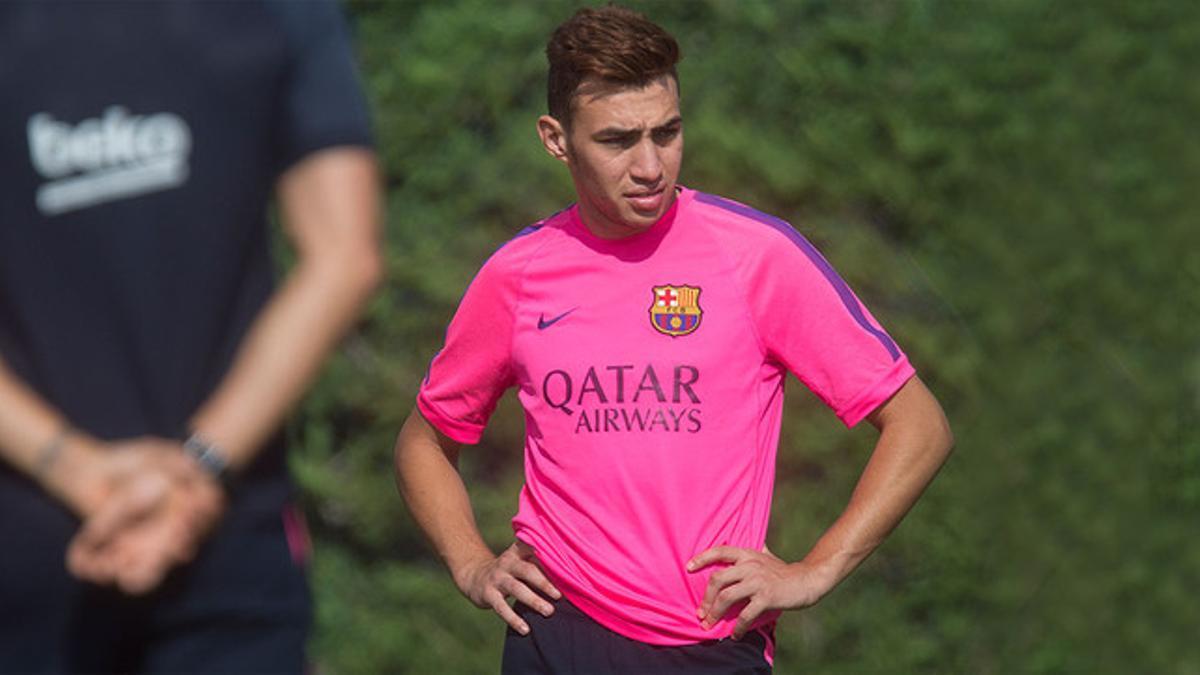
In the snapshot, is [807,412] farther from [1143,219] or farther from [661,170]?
[661,170]

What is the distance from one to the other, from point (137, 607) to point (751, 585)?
131 cm

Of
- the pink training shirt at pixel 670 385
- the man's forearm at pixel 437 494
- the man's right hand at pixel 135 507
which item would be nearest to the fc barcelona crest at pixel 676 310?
the pink training shirt at pixel 670 385

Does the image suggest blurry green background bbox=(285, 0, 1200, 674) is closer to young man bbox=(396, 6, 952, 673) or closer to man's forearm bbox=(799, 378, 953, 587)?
young man bbox=(396, 6, 952, 673)

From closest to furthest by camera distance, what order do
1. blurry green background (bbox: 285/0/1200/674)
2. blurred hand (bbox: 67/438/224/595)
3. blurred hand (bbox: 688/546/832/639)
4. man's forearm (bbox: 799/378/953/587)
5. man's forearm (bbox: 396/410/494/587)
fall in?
blurred hand (bbox: 67/438/224/595)
blurred hand (bbox: 688/546/832/639)
man's forearm (bbox: 799/378/953/587)
man's forearm (bbox: 396/410/494/587)
blurry green background (bbox: 285/0/1200/674)

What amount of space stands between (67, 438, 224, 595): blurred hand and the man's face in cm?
132

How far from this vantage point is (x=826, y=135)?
6.49 m

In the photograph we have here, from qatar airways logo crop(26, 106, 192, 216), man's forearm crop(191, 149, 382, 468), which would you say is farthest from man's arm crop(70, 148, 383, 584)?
qatar airways logo crop(26, 106, 192, 216)

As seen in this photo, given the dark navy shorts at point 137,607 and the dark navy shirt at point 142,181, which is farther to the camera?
the dark navy shorts at point 137,607

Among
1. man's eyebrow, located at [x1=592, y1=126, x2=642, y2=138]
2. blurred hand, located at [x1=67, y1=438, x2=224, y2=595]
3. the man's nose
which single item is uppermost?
blurred hand, located at [x1=67, y1=438, x2=224, y2=595]

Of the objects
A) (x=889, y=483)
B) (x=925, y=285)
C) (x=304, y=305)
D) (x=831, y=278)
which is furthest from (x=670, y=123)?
(x=925, y=285)

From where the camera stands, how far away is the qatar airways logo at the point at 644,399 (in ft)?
12.0

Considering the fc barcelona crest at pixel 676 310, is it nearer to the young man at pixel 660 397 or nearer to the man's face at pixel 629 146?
the young man at pixel 660 397

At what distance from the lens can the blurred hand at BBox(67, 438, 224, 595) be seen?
2.51 m

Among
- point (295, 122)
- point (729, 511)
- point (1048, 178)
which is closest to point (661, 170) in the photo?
point (729, 511)
